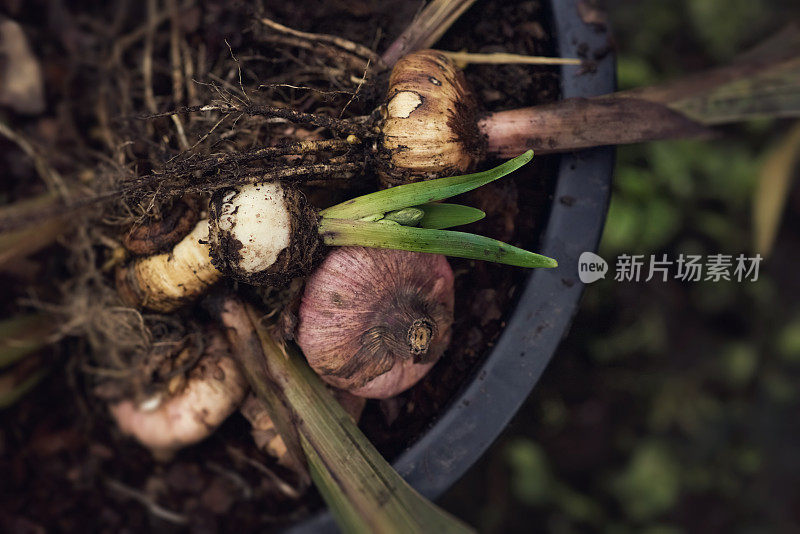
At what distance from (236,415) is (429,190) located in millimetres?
516

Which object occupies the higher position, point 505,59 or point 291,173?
point 505,59

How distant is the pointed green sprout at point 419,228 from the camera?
25.6 inches

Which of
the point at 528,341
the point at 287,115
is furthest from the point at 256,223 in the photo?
the point at 528,341

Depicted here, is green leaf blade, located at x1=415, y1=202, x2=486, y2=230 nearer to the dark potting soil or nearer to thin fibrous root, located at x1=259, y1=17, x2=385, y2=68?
the dark potting soil

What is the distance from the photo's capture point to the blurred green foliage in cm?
124

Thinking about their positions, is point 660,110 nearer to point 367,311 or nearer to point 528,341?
point 528,341

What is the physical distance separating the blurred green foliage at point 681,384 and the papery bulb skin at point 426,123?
62cm

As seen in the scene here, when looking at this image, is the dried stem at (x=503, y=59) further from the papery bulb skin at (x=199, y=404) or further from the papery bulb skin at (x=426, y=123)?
the papery bulb skin at (x=199, y=404)

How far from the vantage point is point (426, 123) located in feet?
2.15

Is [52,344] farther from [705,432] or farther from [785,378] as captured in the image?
[785,378]

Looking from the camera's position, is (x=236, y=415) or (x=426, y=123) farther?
(x=236, y=415)

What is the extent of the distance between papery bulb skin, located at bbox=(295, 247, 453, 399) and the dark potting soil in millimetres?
104

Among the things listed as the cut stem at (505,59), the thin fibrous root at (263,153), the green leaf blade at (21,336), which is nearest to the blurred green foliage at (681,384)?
the cut stem at (505,59)

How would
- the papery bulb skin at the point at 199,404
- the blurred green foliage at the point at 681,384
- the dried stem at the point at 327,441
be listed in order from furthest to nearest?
the blurred green foliage at the point at 681,384, the papery bulb skin at the point at 199,404, the dried stem at the point at 327,441
